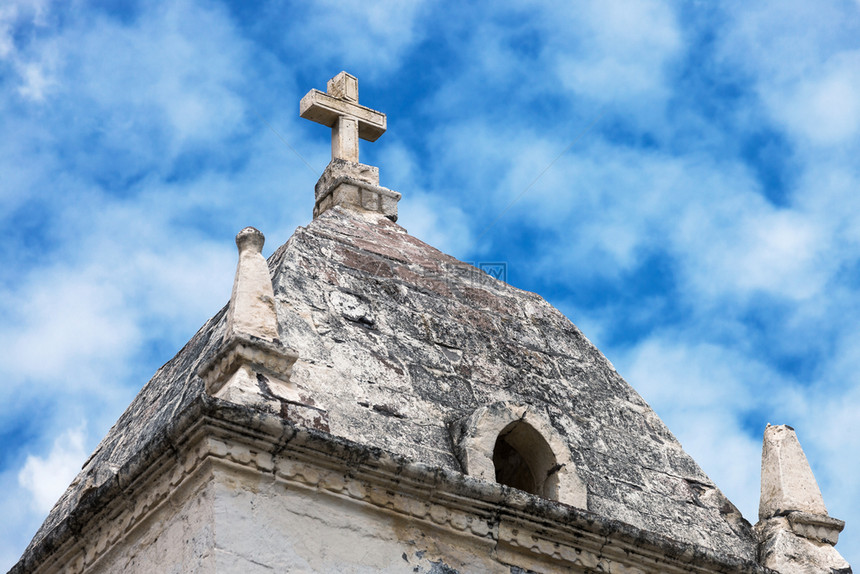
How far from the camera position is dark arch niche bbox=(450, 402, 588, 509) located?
7410mm

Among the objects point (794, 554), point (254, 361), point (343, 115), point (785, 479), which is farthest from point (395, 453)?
point (343, 115)

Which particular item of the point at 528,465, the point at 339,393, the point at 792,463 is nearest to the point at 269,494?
the point at 339,393

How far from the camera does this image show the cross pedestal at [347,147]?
991 cm

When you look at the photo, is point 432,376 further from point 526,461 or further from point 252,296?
point 252,296

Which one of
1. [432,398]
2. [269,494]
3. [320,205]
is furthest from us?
A: [320,205]

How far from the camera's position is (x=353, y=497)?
6645mm

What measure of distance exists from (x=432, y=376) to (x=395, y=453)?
50.1 inches

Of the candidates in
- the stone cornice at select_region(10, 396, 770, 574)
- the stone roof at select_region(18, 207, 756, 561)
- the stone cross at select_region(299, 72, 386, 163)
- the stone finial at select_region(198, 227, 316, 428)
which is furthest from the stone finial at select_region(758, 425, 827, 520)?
the stone cross at select_region(299, 72, 386, 163)

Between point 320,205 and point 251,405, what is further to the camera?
point 320,205

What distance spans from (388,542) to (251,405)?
99 centimetres

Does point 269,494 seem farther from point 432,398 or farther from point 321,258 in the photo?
point 321,258

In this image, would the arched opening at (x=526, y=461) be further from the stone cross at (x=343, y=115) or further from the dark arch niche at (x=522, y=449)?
the stone cross at (x=343, y=115)

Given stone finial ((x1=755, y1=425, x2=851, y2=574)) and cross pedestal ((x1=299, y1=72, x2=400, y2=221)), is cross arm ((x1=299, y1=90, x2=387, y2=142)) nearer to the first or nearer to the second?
cross pedestal ((x1=299, y1=72, x2=400, y2=221))

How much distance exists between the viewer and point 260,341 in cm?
684
